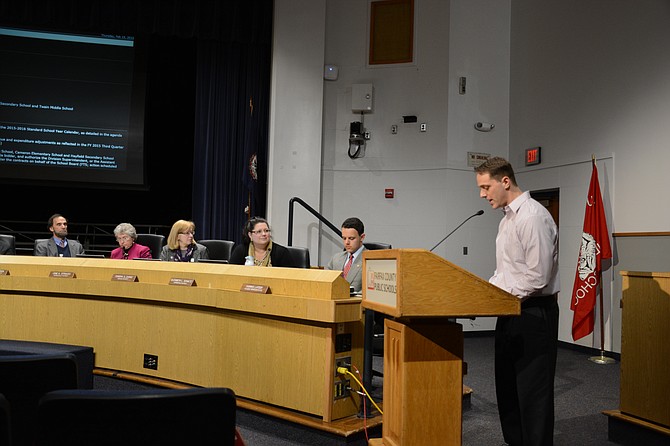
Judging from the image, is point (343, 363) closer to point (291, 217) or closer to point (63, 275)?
point (63, 275)

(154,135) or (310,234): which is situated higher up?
(154,135)

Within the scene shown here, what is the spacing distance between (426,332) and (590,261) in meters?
4.43

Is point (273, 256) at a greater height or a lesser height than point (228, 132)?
lesser

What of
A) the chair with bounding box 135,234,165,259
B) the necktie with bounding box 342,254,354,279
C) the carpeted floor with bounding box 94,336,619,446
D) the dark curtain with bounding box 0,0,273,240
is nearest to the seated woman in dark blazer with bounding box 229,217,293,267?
the necktie with bounding box 342,254,354,279

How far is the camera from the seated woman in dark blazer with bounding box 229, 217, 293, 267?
438 centimetres

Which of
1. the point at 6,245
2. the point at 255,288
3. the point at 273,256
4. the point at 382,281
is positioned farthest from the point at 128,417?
the point at 6,245

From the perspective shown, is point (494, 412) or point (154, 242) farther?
point (154, 242)

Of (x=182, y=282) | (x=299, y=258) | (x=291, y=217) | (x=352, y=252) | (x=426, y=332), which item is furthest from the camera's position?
(x=291, y=217)

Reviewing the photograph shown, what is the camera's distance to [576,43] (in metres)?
6.89

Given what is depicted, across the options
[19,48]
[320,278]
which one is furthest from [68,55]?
[320,278]

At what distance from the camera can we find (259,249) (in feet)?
14.6

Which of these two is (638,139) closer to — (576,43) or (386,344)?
(576,43)

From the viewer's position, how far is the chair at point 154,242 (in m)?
5.94

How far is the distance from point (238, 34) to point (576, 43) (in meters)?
4.14
